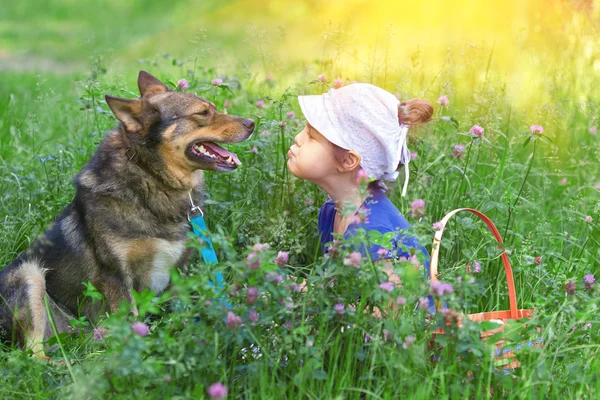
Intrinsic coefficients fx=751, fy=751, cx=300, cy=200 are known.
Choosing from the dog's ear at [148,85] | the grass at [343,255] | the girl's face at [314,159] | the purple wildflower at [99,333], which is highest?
the dog's ear at [148,85]

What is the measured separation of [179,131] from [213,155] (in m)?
0.23

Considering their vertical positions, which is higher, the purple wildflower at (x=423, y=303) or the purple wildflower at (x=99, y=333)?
the purple wildflower at (x=423, y=303)

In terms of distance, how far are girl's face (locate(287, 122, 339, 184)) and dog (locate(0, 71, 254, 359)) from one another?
44 cm

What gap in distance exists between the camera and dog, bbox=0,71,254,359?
383cm

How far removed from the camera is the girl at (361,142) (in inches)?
138

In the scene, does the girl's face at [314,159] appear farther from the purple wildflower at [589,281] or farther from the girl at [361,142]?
the purple wildflower at [589,281]

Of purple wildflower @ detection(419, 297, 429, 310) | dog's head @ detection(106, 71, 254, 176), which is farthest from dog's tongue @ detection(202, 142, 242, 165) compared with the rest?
purple wildflower @ detection(419, 297, 429, 310)

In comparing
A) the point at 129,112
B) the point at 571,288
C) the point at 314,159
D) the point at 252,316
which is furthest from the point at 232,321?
the point at 129,112

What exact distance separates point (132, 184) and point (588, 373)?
7.82 ft

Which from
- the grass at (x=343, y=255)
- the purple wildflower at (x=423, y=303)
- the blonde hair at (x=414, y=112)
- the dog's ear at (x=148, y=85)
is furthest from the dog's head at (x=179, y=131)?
the purple wildflower at (x=423, y=303)

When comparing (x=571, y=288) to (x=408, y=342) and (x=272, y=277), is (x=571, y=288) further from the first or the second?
(x=272, y=277)

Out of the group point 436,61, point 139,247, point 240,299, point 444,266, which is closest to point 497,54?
point 436,61

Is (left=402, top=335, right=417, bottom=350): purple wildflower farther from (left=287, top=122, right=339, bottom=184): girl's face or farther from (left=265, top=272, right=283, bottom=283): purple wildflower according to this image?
(left=287, top=122, right=339, bottom=184): girl's face

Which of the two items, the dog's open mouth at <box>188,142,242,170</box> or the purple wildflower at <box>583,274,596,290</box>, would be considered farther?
the dog's open mouth at <box>188,142,242,170</box>
